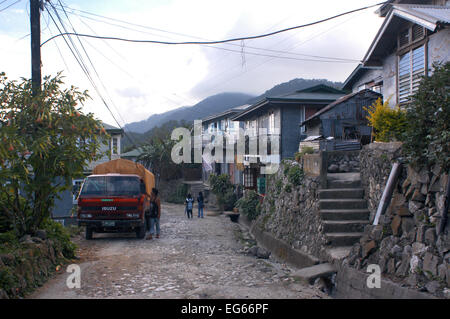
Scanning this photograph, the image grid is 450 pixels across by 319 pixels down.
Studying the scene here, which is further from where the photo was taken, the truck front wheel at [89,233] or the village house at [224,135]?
the village house at [224,135]

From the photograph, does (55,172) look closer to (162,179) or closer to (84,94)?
(84,94)

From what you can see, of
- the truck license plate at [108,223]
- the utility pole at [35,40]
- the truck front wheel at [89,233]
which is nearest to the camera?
the utility pole at [35,40]

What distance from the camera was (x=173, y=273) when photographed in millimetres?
9031

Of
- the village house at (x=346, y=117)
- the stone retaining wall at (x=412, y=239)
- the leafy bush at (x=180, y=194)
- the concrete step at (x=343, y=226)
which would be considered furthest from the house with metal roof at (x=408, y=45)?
the leafy bush at (x=180, y=194)

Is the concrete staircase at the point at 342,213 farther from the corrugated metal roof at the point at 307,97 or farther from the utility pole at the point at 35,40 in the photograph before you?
the corrugated metal roof at the point at 307,97

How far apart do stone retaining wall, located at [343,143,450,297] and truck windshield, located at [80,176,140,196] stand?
28.7 ft

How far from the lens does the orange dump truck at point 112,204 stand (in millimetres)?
13484

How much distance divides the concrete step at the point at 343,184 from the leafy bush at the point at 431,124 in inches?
139

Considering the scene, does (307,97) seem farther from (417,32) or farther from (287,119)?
(417,32)

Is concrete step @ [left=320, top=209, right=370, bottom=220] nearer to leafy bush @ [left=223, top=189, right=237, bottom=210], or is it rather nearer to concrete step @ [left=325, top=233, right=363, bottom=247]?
concrete step @ [left=325, top=233, right=363, bottom=247]

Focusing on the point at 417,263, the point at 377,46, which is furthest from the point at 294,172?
the point at 417,263

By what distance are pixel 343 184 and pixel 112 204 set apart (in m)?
7.75

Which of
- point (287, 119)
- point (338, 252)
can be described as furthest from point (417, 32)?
→ point (287, 119)
